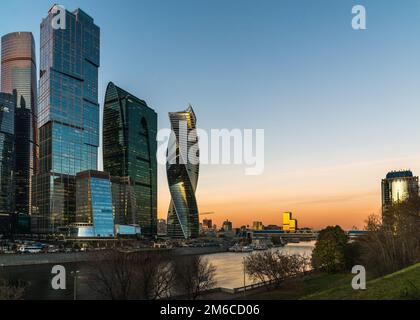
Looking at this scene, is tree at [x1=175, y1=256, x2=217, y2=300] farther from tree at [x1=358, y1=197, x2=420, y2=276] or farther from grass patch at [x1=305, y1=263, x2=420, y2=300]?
grass patch at [x1=305, y1=263, x2=420, y2=300]

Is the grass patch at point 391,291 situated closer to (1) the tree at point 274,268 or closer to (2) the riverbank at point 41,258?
(1) the tree at point 274,268

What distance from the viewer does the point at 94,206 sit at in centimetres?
17850

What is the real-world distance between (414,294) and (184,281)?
32.2 metres

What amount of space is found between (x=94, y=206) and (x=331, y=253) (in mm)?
134741

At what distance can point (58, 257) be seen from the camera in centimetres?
10894

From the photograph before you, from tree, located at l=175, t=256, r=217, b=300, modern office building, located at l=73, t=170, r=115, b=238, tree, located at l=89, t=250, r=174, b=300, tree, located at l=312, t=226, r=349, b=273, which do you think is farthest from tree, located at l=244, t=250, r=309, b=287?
modern office building, located at l=73, t=170, r=115, b=238

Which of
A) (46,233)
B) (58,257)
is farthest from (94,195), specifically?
(58,257)

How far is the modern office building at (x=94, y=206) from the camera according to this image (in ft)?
579

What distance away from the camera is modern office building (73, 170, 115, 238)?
17650 centimetres

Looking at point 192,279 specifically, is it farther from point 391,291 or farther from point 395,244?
point 391,291

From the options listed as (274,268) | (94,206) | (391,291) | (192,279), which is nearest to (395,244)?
(274,268)

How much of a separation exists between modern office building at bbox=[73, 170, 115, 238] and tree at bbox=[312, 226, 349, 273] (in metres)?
129
